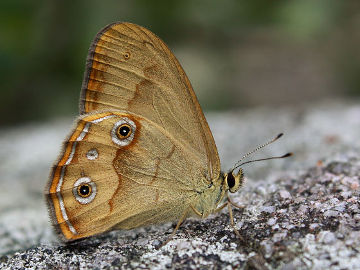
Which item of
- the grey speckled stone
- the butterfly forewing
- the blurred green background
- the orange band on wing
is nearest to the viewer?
the grey speckled stone

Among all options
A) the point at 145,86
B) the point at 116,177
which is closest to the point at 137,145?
the point at 116,177

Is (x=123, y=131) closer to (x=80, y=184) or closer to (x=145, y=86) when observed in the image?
(x=145, y=86)

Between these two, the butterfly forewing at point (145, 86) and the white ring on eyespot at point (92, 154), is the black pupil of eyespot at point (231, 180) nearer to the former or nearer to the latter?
the butterfly forewing at point (145, 86)

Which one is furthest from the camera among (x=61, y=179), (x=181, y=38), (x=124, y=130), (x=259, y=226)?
(x=181, y=38)

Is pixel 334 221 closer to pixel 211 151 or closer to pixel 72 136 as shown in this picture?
pixel 211 151

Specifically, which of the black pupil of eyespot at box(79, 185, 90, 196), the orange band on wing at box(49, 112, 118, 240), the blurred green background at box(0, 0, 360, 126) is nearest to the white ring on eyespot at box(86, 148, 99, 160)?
the orange band on wing at box(49, 112, 118, 240)

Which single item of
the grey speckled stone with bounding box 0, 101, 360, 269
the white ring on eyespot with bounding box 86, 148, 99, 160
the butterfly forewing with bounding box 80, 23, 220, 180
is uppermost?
the butterfly forewing with bounding box 80, 23, 220, 180

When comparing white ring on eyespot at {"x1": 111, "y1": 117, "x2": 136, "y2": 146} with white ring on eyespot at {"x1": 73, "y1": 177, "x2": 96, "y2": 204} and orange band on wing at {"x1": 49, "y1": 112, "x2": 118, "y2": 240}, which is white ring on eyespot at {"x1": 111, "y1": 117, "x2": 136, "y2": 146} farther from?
white ring on eyespot at {"x1": 73, "y1": 177, "x2": 96, "y2": 204}

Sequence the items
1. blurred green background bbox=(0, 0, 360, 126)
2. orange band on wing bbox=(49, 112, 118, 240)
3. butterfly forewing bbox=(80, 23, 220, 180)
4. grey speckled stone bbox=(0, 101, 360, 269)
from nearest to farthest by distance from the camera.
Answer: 1. grey speckled stone bbox=(0, 101, 360, 269)
2. orange band on wing bbox=(49, 112, 118, 240)
3. butterfly forewing bbox=(80, 23, 220, 180)
4. blurred green background bbox=(0, 0, 360, 126)
